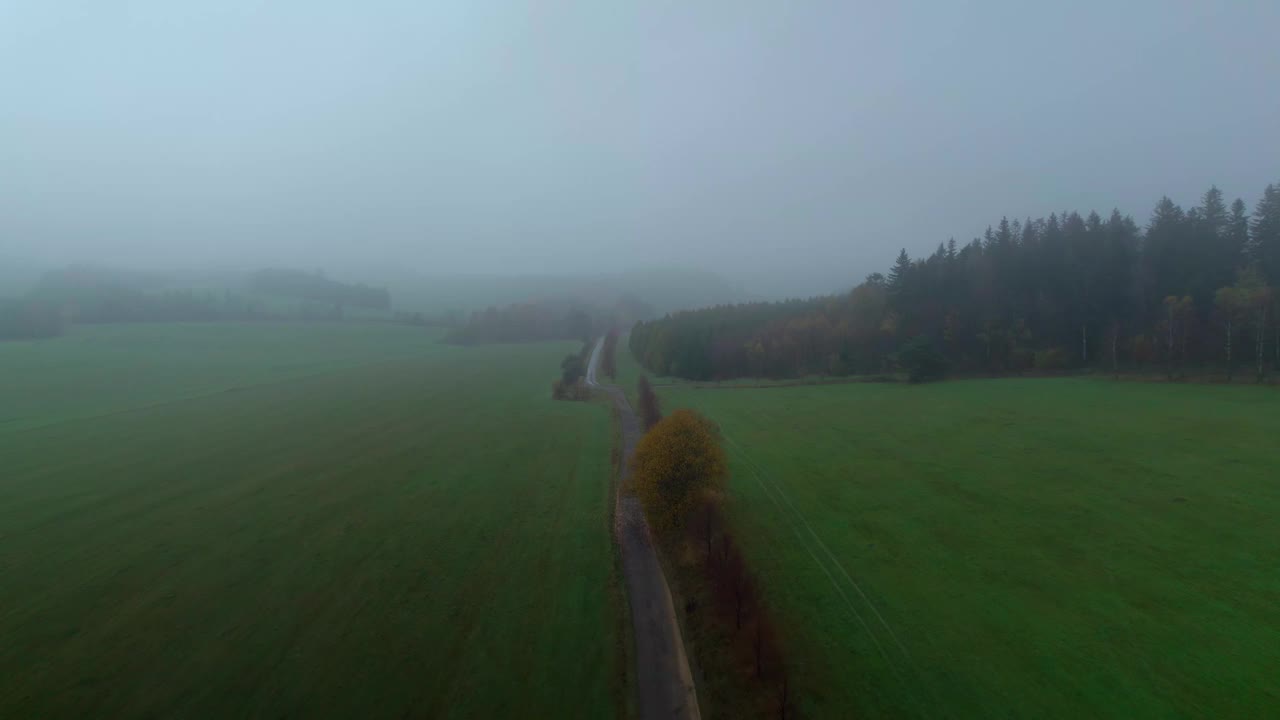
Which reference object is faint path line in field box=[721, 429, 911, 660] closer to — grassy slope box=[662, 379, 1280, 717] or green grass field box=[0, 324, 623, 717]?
grassy slope box=[662, 379, 1280, 717]

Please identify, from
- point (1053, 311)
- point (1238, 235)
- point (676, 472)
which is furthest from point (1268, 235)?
point (676, 472)

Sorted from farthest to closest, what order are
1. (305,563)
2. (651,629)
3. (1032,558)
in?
1. (305,563)
2. (1032,558)
3. (651,629)

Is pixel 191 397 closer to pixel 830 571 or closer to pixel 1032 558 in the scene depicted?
pixel 830 571

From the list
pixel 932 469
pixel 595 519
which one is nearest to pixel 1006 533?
pixel 932 469

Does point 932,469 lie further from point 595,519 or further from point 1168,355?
point 1168,355

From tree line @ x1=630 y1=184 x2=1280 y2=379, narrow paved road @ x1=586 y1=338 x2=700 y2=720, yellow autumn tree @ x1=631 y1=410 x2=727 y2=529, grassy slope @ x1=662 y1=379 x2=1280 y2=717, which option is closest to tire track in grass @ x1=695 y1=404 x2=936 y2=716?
grassy slope @ x1=662 y1=379 x2=1280 y2=717

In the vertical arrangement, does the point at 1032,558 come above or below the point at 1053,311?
below

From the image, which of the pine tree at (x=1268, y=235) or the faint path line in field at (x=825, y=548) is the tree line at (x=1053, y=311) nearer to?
the pine tree at (x=1268, y=235)
